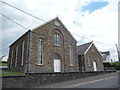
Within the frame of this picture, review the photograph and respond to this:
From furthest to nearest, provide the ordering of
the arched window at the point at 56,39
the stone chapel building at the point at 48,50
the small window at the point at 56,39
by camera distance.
Answer: the small window at the point at 56,39 → the arched window at the point at 56,39 → the stone chapel building at the point at 48,50

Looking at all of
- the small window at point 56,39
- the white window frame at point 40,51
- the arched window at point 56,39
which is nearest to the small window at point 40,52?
the white window frame at point 40,51

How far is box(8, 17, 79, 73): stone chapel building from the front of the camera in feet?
55.7

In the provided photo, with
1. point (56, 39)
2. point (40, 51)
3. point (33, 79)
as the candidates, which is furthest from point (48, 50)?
point (33, 79)

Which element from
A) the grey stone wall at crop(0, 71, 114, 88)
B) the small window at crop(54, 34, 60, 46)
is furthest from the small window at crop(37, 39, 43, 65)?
the grey stone wall at crop(0, 71, 114, 88)

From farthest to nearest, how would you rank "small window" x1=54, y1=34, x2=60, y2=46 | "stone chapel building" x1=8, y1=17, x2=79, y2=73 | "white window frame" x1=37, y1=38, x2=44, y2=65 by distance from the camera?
1. "small window" x1=54, y1=34, x2=60, y2=46
2. "white window frame" x1=37, y1=38, x2=44, y2=65
3. "stone chapel building" x1=8, y1=17, x2=79, y2=73

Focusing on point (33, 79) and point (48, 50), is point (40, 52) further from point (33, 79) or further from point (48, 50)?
point (33, 79)

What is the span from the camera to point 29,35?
683 inches

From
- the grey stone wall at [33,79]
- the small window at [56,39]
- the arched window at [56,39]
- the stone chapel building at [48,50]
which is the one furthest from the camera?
the small window at [56,39]

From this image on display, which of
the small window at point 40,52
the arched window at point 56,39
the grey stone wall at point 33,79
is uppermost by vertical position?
the arched window at point 56,39

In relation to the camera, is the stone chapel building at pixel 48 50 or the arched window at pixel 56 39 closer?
the stone chapel building at pixel 48 50

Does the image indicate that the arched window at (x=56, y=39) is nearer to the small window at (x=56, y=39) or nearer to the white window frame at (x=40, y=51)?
the small window at (x=56, y=39)

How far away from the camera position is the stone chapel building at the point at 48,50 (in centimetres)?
1697

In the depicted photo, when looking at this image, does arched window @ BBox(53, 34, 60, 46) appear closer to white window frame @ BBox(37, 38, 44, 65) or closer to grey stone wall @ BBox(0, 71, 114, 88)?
white window frame @ BBox(37, 38, 44, 65)

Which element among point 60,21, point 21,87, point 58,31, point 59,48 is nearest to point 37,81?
point 21,87
